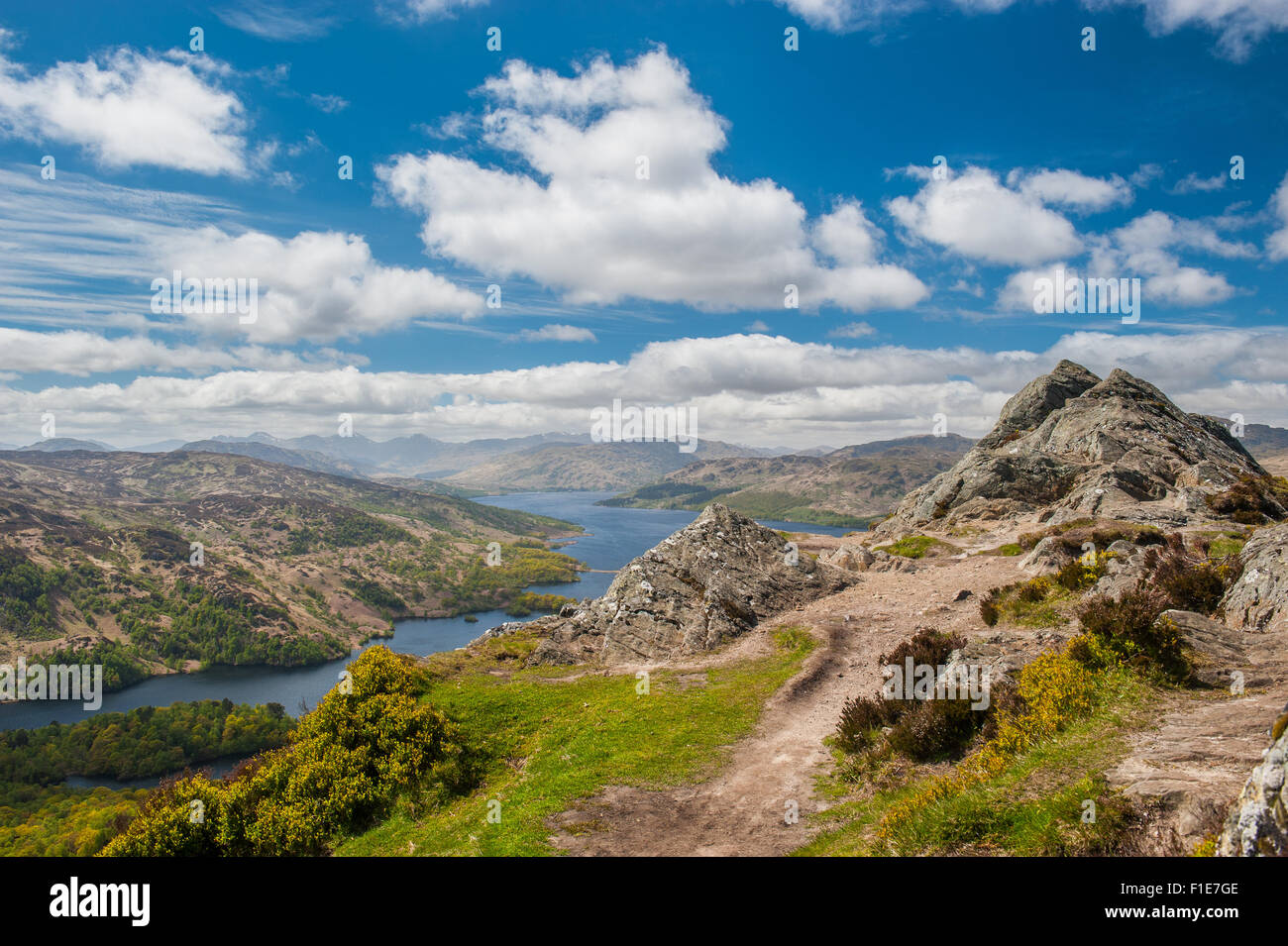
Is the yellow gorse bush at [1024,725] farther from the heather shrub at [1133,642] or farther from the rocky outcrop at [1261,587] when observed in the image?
the rocky outcrop at [1261,587]

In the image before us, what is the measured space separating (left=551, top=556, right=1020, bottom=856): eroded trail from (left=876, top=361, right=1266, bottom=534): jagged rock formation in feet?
63.9

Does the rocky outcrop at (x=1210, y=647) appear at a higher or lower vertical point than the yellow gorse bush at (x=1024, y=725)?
higher

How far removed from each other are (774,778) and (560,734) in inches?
284

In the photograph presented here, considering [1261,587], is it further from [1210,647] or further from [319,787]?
[319,787]

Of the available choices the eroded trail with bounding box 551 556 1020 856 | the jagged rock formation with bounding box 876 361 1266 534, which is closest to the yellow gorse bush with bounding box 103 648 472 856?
the eroded trail with bounding box 551 556 1020 856

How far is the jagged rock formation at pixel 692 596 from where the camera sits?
27.2 meters

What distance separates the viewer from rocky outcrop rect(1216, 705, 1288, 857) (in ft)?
18.6

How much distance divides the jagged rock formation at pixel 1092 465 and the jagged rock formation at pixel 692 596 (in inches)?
802

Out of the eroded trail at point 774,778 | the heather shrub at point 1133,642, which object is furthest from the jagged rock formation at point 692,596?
the heather shrub at point 1133,642

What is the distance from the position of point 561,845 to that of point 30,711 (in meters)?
249

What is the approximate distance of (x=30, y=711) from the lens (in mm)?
171000

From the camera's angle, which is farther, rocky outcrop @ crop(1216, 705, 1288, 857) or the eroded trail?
the eroded trail

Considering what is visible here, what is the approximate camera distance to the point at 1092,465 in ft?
165

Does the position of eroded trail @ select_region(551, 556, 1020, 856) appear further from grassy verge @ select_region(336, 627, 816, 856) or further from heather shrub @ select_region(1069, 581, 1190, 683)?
heather shrub @ select_region(1069, 581, 1190, 683)
